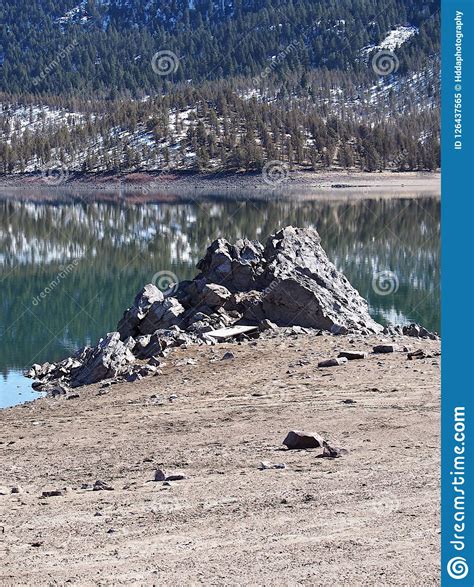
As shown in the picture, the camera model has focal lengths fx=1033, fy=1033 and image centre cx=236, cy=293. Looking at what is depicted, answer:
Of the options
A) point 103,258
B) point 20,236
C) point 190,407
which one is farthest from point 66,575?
point 20,236

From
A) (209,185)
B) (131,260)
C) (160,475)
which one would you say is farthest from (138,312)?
(209,185)

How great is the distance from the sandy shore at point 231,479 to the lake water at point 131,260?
498 centimetres

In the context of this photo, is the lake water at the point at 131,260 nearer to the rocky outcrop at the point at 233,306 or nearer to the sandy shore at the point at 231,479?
the rocky outcrop at the point at 233,306

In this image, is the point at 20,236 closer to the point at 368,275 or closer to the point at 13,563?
the point at 368,275

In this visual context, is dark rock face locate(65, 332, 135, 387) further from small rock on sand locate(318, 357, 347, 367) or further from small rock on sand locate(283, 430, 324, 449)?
small rock on sand locate(283, 430, 324, 449)

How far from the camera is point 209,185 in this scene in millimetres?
129750

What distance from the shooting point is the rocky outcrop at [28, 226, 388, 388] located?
1741 cm

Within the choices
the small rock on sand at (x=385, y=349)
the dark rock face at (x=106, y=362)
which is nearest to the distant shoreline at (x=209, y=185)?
the dark rock face at (x=106, y=362)

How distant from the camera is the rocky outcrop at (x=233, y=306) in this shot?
1741cm

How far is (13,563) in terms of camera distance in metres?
7.57

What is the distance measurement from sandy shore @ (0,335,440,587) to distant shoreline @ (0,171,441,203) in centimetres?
9012

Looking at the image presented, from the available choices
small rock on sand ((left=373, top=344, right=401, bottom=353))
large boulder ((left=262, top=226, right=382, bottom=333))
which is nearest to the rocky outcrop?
large boulder ((left=262, top=226, right=382, bottom=333))

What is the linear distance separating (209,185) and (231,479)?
121188mm

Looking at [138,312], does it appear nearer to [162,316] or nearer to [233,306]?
[162,316]
